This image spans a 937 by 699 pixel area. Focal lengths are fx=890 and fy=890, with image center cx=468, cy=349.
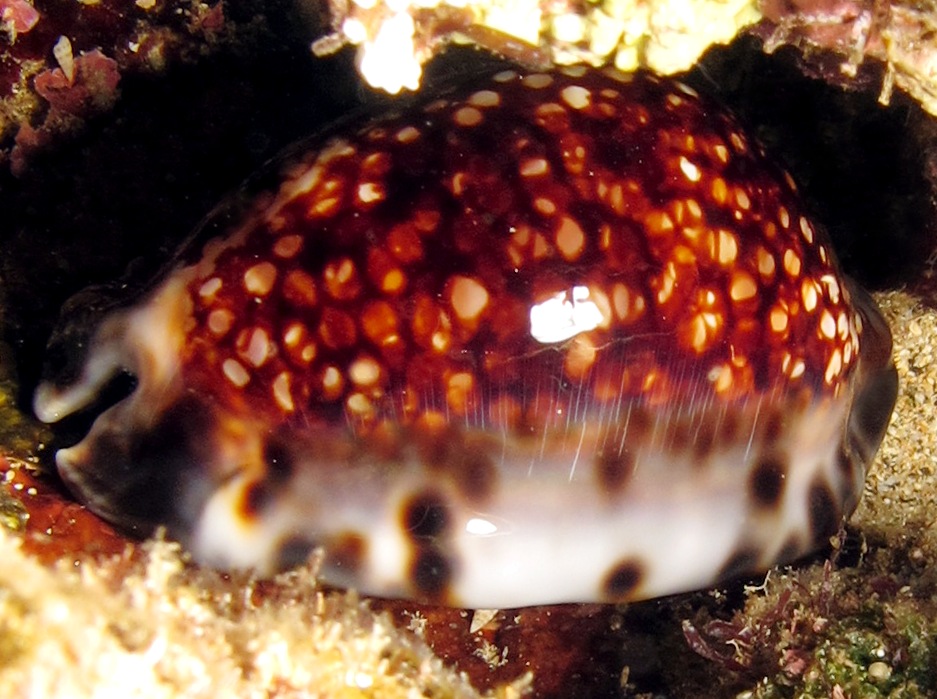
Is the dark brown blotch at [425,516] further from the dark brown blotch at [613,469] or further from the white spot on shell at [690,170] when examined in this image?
the white spot on shell at [690,170]

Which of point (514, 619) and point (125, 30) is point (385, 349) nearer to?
point (514, 619)

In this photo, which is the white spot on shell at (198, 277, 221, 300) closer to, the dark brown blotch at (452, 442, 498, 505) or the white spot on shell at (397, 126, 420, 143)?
the white spot on shell at (397, 126, 420, 143)

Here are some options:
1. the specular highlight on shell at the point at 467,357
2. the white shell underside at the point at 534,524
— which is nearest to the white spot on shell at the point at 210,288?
the specular highlight on shell at the point at 467,357

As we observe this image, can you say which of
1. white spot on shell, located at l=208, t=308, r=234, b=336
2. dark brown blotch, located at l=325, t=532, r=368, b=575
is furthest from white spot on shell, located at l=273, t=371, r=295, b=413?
dark brown blotch, located at l=325, t=532, r=368, b=575

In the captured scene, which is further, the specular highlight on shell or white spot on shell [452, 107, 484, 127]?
white spot on shell [452, 107, 484, 127]

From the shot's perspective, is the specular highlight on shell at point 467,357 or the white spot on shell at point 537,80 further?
the white spot on shell at point 537,80

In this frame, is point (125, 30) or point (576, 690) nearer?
point (576, 690)

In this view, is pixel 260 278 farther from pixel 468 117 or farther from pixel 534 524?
pixel 534 524

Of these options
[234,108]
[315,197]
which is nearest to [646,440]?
[315,197]
